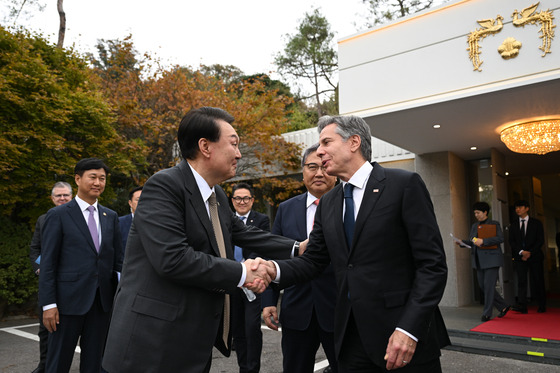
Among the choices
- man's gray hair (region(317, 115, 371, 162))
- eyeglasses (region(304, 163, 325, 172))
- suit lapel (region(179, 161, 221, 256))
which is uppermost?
man's gray hair (region(317, 115, 371, 162))

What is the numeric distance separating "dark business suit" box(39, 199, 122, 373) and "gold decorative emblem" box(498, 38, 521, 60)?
5795 millimetres

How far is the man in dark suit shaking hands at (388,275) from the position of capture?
2004 mm

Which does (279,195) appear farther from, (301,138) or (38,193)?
(38,193)

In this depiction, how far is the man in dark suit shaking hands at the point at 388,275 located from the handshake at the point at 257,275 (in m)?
0.38

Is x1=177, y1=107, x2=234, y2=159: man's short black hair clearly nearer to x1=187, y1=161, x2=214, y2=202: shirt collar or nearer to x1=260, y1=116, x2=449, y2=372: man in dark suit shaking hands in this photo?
x1=187, y1=161, x2=214, y2=202: shirt collar

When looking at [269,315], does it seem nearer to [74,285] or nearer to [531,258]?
[74,285]

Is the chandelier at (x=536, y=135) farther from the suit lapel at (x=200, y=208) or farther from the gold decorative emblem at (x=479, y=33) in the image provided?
the suit lapel at (x=200, y=208)

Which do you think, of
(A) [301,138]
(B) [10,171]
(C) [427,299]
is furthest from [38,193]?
(C) [427,299]

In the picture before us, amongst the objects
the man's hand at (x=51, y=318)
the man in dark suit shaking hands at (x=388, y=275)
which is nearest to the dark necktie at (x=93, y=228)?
the man's hand at (x=51, y=318)

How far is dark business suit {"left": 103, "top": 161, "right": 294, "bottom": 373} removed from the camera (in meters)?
1.88

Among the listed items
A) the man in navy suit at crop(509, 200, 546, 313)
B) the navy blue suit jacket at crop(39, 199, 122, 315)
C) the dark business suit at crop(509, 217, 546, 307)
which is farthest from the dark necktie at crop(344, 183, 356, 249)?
the dark business suit at crop(509, 217, 546, 307)

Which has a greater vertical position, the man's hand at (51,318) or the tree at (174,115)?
the tree at (174,115)

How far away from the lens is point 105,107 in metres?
9.86

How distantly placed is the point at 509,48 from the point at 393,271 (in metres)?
A: 5.41
